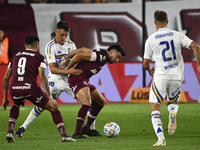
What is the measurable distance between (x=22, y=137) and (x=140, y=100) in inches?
346

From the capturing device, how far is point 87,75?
7.50m

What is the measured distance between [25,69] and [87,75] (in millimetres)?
1464

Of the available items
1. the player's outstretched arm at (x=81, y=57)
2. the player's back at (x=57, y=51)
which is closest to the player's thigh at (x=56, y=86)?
the player's back at (x=57, y=51)

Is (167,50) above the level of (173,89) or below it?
above

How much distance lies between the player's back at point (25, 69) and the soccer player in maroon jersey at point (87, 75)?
3.22ft

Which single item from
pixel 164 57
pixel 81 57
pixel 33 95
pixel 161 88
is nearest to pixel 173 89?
pixel 161 88

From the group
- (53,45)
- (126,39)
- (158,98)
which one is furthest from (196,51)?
(126,39)

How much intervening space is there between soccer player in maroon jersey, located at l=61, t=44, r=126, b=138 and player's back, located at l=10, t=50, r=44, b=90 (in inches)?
38.6

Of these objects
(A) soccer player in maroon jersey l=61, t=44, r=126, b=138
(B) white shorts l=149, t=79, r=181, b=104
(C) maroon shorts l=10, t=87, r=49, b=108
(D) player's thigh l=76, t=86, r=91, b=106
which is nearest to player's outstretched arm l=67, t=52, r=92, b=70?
(A) soccer player in maroon jersey l=61, t=44, r=126, b=138

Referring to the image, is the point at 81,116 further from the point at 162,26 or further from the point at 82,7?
the point at 82,7

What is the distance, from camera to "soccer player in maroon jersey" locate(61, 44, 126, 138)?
23.4 feet

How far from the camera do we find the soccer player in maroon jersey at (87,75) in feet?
23.4

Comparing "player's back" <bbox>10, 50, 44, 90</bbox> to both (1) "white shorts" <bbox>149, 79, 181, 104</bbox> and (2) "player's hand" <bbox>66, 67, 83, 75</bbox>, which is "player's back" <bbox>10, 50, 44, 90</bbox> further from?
(1) "white shorts" <bbox>149, 79, 181, 104</bbox>

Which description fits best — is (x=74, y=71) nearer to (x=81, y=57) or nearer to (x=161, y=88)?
(x=81, y=57)
